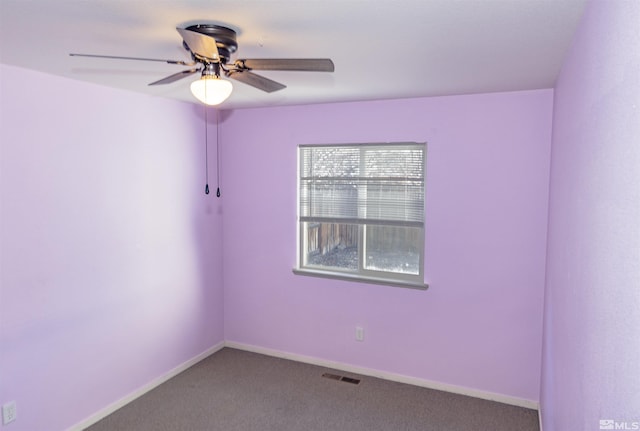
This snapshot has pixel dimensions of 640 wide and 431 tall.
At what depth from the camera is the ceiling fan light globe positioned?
6.30ft

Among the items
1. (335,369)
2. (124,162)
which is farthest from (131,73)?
(335,369)

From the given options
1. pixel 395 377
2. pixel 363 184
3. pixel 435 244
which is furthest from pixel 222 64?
pixel 395 377

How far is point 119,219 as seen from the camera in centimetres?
338

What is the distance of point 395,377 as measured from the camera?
387 cm

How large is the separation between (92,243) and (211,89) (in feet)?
6.07

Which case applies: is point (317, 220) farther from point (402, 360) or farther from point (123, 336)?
point (123, 336)

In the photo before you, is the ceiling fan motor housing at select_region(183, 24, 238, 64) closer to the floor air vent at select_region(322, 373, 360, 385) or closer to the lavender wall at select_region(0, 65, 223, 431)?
the lavender wall at select_region(0, 65, 223, 431)

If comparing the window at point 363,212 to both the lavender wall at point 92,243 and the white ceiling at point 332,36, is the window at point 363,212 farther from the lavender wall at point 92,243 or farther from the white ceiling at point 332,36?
the lavender wall at point 92,243

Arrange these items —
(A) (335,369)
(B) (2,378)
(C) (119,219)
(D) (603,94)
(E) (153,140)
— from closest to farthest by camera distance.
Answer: (D) (603,94)
(B) (2,378)
(C) (119,219)
(E) (153,140)
(A) (335,369)

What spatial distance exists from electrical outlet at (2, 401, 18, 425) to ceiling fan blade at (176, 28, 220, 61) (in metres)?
2.46

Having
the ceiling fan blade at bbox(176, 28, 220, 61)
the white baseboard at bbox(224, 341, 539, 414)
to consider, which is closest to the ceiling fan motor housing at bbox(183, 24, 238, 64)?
the ceiling fan blade at bbox(176, 28, 220, 61)

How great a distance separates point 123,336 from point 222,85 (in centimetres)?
242

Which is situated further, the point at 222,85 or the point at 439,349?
the point at 439,349

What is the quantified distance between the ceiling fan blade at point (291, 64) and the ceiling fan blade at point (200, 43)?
19 centimetres
